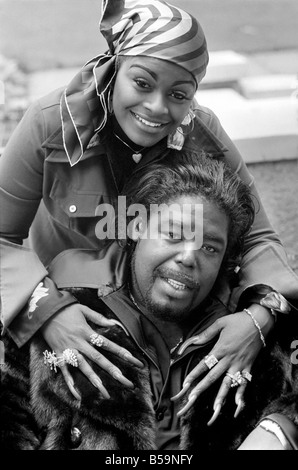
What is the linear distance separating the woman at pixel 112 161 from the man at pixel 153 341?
5 cm

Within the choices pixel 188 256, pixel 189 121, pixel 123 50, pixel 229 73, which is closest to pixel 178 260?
pixel 188 256

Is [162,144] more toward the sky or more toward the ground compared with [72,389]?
more toward the sky

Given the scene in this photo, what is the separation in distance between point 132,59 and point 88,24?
3432 millimetres

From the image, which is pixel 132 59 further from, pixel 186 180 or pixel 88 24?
pixel 88 24

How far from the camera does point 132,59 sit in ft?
7.11

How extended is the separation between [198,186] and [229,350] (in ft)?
1.84

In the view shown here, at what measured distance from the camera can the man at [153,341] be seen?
212cm

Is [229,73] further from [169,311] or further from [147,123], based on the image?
[169,311]

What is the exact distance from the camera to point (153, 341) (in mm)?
2271

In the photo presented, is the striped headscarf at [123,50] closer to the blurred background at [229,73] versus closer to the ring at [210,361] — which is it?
the ring at [210,361]

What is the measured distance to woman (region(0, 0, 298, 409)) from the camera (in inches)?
85.1

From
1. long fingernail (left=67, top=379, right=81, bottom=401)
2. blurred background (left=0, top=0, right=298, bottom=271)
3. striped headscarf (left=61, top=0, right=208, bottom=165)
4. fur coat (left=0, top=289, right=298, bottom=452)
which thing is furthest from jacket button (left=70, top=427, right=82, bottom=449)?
blurred background (left=0, top=0, right=298, bottom=271)

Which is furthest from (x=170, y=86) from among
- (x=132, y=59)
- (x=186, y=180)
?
(x=186, y=180)

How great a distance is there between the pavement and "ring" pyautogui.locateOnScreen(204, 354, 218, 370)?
7.11ft
